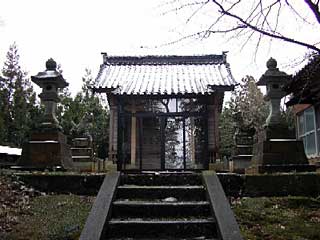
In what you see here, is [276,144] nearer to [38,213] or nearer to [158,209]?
[158,209]

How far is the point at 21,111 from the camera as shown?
3741 centimetres

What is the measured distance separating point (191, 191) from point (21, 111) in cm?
3428

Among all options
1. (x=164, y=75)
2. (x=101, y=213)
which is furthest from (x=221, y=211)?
(x=164, y=75)

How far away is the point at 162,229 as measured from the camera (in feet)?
17.0

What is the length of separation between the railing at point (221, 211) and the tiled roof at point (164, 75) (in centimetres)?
591

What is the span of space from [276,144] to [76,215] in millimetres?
5057

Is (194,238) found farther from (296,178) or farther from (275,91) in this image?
(275,91)

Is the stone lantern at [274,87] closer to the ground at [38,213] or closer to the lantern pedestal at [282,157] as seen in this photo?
the lantern pedestal at [282,157]

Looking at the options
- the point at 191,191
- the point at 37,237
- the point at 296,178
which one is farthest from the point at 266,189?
the point at 37,237

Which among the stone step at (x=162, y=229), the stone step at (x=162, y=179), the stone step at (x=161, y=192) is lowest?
the stone step at (x=162, y=229)

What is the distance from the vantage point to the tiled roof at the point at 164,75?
1280 centimetres

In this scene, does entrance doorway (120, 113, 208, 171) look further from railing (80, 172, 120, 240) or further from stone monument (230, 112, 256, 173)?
railing (80, 172, 120, 240)

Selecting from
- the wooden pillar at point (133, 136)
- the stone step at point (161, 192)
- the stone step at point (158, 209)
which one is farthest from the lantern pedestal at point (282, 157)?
the wooden pillar at point (133, 136)

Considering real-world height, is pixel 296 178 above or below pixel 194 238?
above
